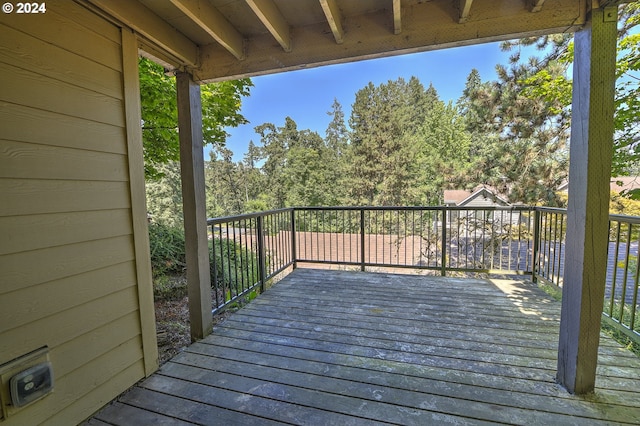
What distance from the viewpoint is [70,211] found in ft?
4.65

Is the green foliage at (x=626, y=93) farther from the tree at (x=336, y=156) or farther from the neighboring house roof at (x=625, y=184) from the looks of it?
the tree at (x=336, y=156)

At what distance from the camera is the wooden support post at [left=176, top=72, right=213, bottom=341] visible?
2.19 m

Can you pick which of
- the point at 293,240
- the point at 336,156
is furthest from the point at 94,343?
the point at 336,156

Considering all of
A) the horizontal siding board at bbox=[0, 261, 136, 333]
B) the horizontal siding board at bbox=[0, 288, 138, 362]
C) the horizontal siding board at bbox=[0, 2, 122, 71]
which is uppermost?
the horizontal siding board at bbox=[0, 2, 122, 71]

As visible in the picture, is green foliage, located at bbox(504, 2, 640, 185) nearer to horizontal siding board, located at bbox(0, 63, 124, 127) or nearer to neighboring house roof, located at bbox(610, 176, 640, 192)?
neighboring house roof, located at bbox(610, 176, 640, 192)

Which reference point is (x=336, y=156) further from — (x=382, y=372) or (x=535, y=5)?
(x=382, y=372)

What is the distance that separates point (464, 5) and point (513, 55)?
7.90 meters

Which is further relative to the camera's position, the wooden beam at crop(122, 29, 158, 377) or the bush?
the bush

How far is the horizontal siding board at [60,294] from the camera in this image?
3.90 ft

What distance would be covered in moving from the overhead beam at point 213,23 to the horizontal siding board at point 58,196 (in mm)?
1096

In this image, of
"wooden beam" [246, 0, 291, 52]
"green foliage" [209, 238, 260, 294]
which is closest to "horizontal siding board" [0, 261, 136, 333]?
"green foliage" [209, 238, 260, 294]

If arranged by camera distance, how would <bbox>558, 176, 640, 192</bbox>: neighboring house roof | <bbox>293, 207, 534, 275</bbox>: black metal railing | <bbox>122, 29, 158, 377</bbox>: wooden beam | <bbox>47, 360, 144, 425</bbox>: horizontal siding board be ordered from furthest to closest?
<bbox>558, 176, 640, 192</bbox>: neighboring house roof
<bbox>293, 207, 534, 275</bbox>: black metal railing
<bbox>122, 29, 158, 377</bbox>: wooden beam
<bbox>47, 360, 144, 425</bbox>: horizontal siding board

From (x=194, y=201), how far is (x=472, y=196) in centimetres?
960

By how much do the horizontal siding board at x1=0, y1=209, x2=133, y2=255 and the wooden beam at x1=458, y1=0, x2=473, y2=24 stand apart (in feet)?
7.80
